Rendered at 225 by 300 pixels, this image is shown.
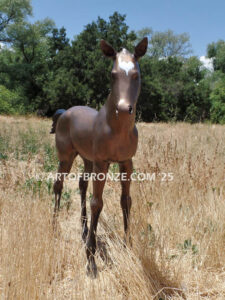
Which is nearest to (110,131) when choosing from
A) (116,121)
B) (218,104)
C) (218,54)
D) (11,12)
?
(116,121)

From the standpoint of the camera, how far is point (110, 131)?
1589 millimetres

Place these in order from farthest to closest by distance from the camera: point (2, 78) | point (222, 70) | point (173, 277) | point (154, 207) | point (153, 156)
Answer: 1. point (222, 70)
2. point (2, 78)
3. point (153, 156)
4. point (154, 207)
5. point (173, 277)

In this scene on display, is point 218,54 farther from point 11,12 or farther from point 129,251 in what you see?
point 129,251

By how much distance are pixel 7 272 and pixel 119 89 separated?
1.11m

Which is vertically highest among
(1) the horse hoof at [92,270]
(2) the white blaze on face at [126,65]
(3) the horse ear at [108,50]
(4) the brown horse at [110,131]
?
(3) the horse ear at [108,50]

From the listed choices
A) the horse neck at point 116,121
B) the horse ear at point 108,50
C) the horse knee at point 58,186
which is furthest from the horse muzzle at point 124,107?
the horse knee at point 58,186

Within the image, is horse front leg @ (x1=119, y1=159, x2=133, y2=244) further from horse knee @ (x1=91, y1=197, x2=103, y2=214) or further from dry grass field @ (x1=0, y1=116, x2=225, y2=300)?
horse knee @ (x1=91, y1=197, x2=103, y2=214)

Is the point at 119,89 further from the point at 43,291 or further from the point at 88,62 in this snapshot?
the point at 88,62

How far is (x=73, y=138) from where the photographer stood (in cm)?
203

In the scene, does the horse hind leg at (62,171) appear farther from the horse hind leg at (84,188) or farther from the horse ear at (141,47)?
the horse ear at (141,47)

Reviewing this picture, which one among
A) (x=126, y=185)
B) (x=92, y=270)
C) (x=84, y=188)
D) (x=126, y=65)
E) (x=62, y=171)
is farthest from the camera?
(x=84, y=188)

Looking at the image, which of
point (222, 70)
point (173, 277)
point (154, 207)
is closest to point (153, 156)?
point (154, 207)

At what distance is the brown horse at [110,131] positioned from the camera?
1414 millimetres

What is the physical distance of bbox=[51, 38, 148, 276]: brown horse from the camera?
55.7 inches
